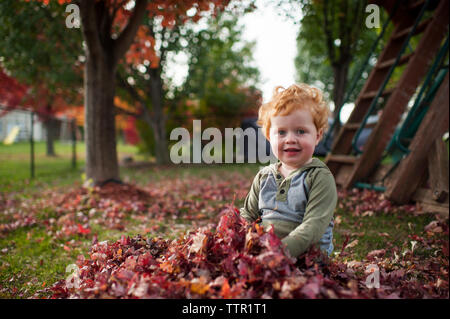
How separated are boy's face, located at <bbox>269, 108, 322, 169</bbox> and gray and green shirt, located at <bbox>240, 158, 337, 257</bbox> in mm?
94

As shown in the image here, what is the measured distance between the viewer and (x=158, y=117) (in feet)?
44.5

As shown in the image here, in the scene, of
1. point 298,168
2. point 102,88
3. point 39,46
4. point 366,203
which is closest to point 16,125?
point 39,46

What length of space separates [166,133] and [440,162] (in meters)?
12.2

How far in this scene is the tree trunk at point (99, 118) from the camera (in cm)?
598

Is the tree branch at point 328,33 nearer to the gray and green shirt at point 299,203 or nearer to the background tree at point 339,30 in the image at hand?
the background tree at point 339,30

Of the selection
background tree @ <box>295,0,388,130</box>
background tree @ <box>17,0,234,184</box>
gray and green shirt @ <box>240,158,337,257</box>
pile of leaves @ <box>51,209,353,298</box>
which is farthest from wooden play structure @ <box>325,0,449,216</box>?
background tree @ <box>17,0,234,184</box>

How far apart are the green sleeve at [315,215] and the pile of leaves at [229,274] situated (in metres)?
0.08

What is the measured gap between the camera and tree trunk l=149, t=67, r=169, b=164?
13227 mm

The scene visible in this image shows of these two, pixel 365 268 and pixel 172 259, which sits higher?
pixel 172 259

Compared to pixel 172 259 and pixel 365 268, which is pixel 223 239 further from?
pixel 365 268

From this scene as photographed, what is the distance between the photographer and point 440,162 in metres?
4.11

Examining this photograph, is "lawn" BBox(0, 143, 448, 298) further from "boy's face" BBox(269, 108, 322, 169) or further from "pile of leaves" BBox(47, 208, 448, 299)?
"boy's face" BBox(269, 108, 322, 169)
